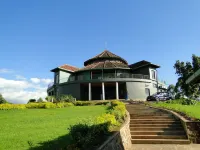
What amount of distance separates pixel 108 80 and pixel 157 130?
87.1 feet

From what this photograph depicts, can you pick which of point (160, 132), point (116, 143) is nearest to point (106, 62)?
point (160, 132)

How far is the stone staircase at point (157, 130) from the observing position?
12343 millimetres

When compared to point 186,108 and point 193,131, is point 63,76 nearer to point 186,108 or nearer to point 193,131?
point 186,108

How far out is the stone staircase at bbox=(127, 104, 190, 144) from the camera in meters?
12.3

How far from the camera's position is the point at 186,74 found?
43.3m

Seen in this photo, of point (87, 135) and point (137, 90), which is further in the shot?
point (137, 90)

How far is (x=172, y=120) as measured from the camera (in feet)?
48.6

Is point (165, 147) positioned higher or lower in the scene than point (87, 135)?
lower

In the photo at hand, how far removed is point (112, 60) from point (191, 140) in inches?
1437

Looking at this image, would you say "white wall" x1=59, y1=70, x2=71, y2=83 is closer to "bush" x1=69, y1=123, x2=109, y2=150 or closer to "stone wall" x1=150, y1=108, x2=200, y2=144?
"stone wall" x1=150, y1=108, x2=200, y2=144

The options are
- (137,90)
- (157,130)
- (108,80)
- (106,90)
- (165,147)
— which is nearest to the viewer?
(165,147)

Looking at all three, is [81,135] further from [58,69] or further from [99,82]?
[58,69]

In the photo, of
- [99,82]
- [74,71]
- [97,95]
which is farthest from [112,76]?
[74,71]

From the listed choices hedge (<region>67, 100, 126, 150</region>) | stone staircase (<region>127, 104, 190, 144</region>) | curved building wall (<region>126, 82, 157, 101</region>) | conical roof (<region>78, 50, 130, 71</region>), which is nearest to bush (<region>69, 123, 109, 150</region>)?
hedge (<region>67, 100, 126, 150</region>)
